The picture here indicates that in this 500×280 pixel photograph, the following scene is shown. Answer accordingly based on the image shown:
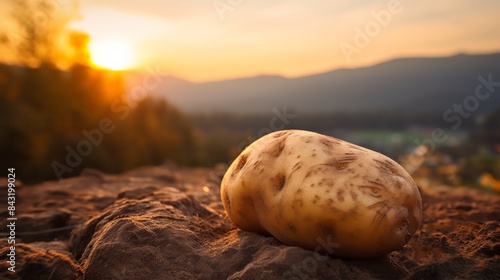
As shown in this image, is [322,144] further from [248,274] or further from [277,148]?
[248,274]

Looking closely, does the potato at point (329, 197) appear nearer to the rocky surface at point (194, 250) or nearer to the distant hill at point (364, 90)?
the rocky surface at point (194, 250)

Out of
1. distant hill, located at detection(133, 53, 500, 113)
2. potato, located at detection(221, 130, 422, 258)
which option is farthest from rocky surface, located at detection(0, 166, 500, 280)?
distant hill, located at detection(133, 53, 500, 113)

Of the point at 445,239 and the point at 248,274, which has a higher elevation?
the point at 248,274

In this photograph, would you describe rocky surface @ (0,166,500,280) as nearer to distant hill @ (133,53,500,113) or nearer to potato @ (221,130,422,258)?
potato @ (221,130,422,258)

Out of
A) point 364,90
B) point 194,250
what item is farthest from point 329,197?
point 364,90

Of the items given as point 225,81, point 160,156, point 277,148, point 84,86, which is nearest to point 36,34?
point 84,86
